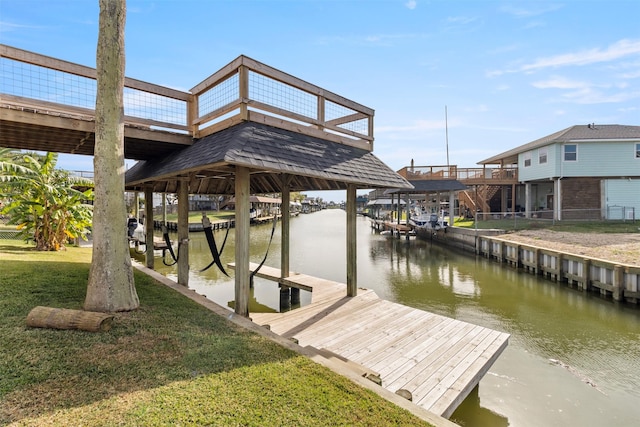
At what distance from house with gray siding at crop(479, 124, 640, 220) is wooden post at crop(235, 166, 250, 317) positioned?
1984 centimetres

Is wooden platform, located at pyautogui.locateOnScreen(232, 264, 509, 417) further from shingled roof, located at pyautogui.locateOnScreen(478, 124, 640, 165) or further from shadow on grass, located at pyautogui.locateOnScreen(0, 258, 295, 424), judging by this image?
shingled roof, located at pyautogui.locateOnScreen(478, 124, 640, 165)

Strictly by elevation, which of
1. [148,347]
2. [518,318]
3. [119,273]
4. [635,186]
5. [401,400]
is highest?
[635,186]

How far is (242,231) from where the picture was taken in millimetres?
4863

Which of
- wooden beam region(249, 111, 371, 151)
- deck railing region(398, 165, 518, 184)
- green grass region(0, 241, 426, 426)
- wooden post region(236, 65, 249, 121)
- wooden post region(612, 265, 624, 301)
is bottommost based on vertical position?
wooden post region(612, 265, 624, 301)

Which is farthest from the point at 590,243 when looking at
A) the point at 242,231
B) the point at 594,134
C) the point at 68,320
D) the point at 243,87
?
the point at 68,320

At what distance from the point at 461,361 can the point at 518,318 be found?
4944 millimetres

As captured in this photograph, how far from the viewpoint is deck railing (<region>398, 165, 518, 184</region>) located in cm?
2358

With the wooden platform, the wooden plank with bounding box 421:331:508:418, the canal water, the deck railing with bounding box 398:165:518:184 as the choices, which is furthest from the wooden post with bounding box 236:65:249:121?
the deck railing with bounding box 398:165:518:184

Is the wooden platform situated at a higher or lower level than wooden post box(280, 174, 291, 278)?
→ lower

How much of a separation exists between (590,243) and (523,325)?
7.83 meters

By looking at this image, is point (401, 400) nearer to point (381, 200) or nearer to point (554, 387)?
point (554, 387)

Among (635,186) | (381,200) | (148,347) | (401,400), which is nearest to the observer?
(401,400)

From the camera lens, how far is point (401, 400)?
2.83 metres

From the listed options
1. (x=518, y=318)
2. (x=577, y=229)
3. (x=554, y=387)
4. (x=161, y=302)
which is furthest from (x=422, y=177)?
(x=161, y=302)
